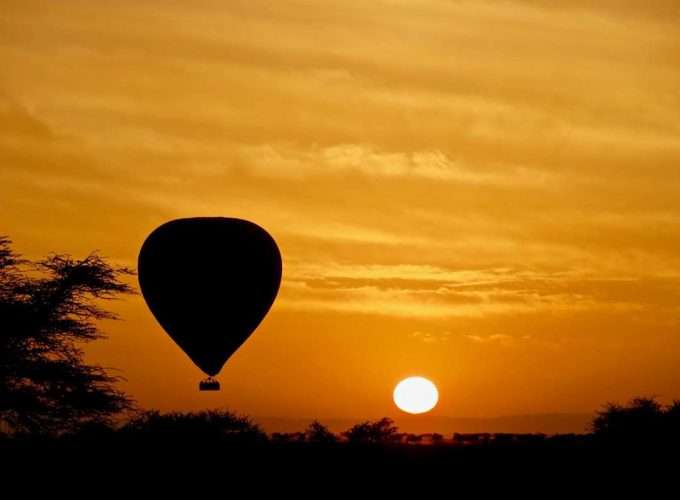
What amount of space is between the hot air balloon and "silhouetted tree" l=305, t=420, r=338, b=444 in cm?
393

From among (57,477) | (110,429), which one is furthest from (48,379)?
(57,477)

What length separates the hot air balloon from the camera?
35.0 m

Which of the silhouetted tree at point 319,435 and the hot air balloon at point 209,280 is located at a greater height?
the hot air balloon at point 209,280

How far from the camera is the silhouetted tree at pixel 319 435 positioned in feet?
91.8

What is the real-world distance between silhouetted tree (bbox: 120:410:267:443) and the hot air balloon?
130cm

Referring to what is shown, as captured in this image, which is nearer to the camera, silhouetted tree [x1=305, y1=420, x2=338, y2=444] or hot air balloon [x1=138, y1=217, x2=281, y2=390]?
silhouetted tree [x1=305, y1=420, x2=338, y2=444]

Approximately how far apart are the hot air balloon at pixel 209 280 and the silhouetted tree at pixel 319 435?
3.93 meters

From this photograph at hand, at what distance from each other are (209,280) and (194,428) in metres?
4.07

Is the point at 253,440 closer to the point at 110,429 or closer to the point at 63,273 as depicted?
the point at 110,429

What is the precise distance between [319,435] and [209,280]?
669cm

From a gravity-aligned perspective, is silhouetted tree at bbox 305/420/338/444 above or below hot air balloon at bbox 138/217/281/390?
below

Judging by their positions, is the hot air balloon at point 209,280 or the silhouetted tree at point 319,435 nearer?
the silhouetted tree at point 319,435

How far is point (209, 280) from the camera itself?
115ft

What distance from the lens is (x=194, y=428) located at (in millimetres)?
33094
